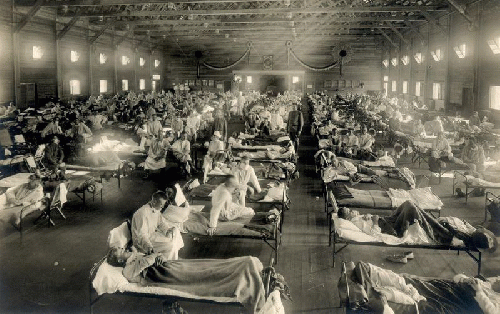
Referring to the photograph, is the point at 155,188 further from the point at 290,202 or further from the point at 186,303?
the point at 186,303

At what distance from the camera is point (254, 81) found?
4138 centimetres

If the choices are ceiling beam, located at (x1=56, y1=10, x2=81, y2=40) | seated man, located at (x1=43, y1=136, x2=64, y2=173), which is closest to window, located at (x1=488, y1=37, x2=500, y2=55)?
seated man, located at (x1=43, y1=136, x2=64, y2=173)

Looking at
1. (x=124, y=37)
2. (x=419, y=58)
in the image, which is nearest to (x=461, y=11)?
(x=419, y=58)

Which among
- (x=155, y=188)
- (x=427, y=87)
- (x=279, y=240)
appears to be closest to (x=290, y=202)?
(x=279, y=240)

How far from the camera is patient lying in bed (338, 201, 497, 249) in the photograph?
6.22 meters

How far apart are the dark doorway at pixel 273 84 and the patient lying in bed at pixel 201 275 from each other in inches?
1419

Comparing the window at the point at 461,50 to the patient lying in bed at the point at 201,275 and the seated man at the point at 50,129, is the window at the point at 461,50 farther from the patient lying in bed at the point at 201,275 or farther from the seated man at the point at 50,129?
the patient lying in bed at the point at 201,275

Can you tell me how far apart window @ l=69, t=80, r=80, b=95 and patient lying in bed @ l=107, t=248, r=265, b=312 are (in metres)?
21.1

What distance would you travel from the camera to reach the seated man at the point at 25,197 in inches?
309

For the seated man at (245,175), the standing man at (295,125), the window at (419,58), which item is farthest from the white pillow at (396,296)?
the window at (419,58)

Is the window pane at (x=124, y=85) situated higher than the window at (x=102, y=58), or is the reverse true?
the window at (x=102, y=58)

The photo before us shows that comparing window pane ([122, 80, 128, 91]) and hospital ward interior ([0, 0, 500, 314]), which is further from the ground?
window pane ([122, 80, 128, 91])

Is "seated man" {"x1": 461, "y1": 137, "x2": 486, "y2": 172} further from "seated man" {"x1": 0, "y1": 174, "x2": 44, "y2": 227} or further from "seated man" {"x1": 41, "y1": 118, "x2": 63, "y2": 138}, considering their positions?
"seated man" {"x1": 41, "y1": 118, "x2": 63, "y2": 138}

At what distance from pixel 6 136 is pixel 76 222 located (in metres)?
6.56
